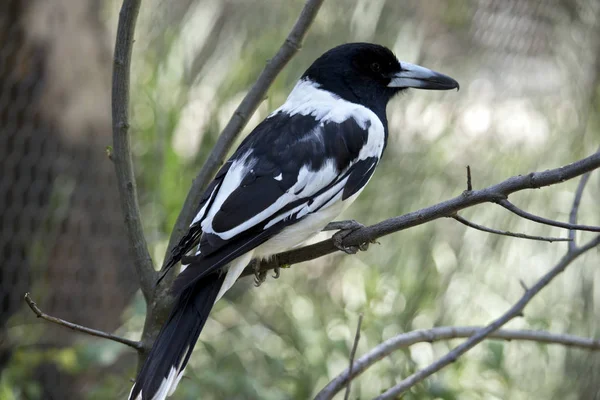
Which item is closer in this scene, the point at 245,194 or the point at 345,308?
the point at 245,194

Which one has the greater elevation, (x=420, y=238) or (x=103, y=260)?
(x=420, y=238)

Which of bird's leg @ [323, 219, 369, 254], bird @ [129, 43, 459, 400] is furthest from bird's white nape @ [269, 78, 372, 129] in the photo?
bird's leg @ [323, 219, 369, 254]

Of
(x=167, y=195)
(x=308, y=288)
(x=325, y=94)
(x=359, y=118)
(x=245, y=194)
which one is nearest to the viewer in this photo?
(x=245, y=194)

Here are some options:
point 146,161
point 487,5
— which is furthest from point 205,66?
point 487,5

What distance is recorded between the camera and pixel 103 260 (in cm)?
349

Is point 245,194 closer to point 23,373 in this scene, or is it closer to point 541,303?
point 23,373

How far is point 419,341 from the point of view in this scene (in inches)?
64.6

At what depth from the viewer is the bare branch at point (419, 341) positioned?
4.99ft

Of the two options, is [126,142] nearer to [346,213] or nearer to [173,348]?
[173,348]

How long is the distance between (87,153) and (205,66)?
2.34 feet

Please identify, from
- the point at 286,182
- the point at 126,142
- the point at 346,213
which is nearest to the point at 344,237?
the point at 286,182

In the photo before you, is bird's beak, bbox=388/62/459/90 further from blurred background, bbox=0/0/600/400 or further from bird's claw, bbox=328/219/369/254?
blurred background, bbox=0/0/600/400

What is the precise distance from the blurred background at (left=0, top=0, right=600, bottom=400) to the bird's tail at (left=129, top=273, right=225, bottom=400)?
1.38 m

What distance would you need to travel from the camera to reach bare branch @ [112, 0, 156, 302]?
152cm
